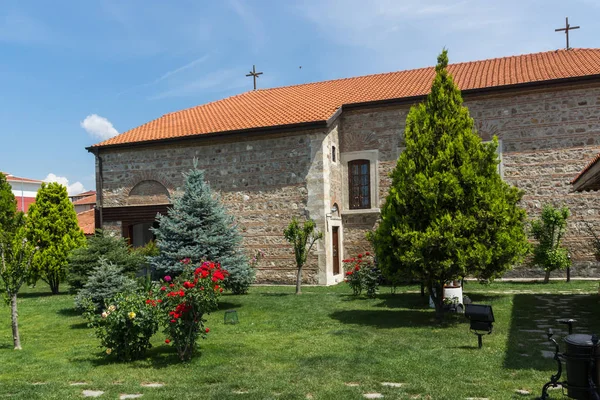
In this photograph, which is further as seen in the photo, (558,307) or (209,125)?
(209,125)

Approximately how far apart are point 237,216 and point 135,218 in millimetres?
4442

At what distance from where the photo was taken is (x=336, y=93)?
63.3 feet

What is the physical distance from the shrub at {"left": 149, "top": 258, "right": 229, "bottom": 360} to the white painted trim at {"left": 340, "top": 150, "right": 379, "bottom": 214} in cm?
1086

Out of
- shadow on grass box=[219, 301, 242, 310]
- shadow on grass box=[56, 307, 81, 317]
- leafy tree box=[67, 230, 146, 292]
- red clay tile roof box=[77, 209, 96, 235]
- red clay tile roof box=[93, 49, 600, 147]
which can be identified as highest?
red clay tile roof box=[93, 49, 600, 147]

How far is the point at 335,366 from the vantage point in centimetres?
641

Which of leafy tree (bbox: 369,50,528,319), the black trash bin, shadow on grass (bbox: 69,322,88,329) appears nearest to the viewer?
the black trash bin

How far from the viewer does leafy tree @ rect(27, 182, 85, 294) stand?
1595cm

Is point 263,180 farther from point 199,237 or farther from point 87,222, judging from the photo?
point 87,222

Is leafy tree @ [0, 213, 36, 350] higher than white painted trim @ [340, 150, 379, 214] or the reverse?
the reverse

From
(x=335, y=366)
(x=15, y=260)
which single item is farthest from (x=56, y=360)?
(x=335, y=366)

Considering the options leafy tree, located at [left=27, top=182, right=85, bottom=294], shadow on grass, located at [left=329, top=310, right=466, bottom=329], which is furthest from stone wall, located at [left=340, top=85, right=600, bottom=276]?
leafy tree, located at [left=27, top=182, right=85, bottom=294]

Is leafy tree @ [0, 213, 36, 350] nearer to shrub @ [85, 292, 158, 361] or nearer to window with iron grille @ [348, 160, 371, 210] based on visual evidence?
shrub @ [85, 292, 158, 361]

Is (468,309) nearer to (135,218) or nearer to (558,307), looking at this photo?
(558,307)

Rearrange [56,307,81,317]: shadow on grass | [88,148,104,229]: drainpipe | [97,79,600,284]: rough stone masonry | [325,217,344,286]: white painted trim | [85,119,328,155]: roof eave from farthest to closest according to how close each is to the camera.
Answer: [88,148,104,229]: drainpipe, [325,217,344,286]: white painted trim, [85,119,328,155]: roof eave, [97,79,600,284]: rough stone masonry, [56,307,81,317]: shadow on grass
